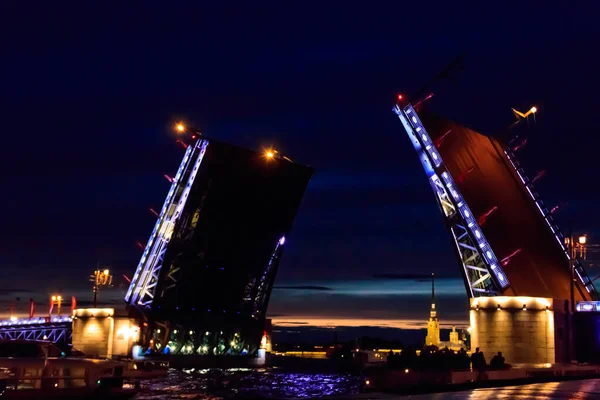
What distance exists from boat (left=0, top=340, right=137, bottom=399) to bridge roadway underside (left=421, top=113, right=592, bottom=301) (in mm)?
21636

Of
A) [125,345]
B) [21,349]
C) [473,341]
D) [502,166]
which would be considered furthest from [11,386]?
[502,166]

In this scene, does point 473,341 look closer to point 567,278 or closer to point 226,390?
point 567,278

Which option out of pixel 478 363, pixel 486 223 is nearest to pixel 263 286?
pixel 486 223

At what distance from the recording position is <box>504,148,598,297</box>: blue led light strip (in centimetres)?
4393

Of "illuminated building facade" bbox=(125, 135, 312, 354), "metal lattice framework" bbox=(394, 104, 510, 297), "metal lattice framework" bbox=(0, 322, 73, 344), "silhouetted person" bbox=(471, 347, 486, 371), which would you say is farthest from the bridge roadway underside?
"metal lattice framework" bbox=(0, 322, 73, 344)

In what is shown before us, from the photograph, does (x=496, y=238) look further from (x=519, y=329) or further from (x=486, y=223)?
(x=519, y=329)

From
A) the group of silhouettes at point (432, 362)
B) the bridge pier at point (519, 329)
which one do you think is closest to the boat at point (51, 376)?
the group of silhouettes at point (432, 362)

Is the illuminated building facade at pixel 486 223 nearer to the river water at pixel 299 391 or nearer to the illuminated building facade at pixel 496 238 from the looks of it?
the illuminated building facade at pixel 496 238

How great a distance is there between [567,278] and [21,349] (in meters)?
29.2

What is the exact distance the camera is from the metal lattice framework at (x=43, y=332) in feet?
197

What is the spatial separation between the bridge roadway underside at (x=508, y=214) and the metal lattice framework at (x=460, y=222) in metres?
0.43

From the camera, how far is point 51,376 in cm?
2170

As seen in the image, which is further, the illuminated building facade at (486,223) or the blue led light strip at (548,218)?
the blue led light strip at (548,218)

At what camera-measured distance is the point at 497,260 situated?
127 ft
